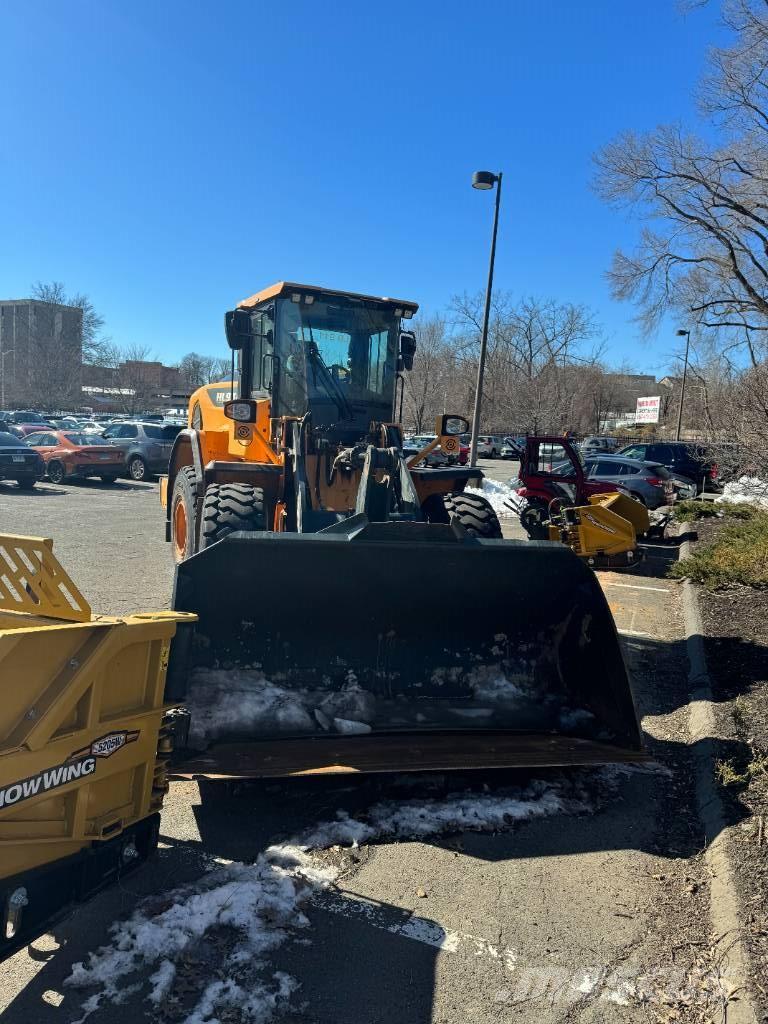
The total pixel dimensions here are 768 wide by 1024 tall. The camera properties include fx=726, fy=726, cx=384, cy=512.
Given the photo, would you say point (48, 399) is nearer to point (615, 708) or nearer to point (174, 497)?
point (174, 497)

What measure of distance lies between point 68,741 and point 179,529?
5.94m

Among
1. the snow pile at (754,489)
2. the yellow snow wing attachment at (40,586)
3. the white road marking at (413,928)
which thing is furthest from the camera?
the snow pile at (754,489)

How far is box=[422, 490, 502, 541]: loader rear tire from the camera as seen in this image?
6289 millimetres

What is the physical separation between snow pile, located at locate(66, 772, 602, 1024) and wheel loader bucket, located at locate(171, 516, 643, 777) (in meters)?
0.31

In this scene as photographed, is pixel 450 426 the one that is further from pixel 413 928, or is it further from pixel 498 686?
pixel 413 928

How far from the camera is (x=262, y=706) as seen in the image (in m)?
4.16

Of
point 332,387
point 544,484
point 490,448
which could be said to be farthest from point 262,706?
point 490,448

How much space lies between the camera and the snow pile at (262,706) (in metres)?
4.04

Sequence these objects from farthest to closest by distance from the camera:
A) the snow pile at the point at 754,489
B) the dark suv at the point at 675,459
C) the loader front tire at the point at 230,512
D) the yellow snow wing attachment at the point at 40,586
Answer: the dark suv at the point at 675,459 < the snow pile at the point at 754,489 < the loader front tire at the point at 230,512 < the yellow snow wing attachment at the point at 40,586

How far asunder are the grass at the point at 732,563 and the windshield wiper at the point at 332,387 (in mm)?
5182

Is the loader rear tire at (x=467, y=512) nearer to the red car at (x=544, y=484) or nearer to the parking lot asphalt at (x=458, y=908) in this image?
the parking lot asphalt at (x=458, y=908)

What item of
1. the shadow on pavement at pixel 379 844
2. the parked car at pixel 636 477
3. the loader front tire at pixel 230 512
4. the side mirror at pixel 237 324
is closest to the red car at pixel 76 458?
the parked car at pixel 636 477

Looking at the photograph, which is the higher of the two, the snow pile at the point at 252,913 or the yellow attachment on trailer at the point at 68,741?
the yellow attachment on trailer at the point at 68,741

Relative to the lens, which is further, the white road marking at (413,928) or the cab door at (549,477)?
the cab door at (549,477)
